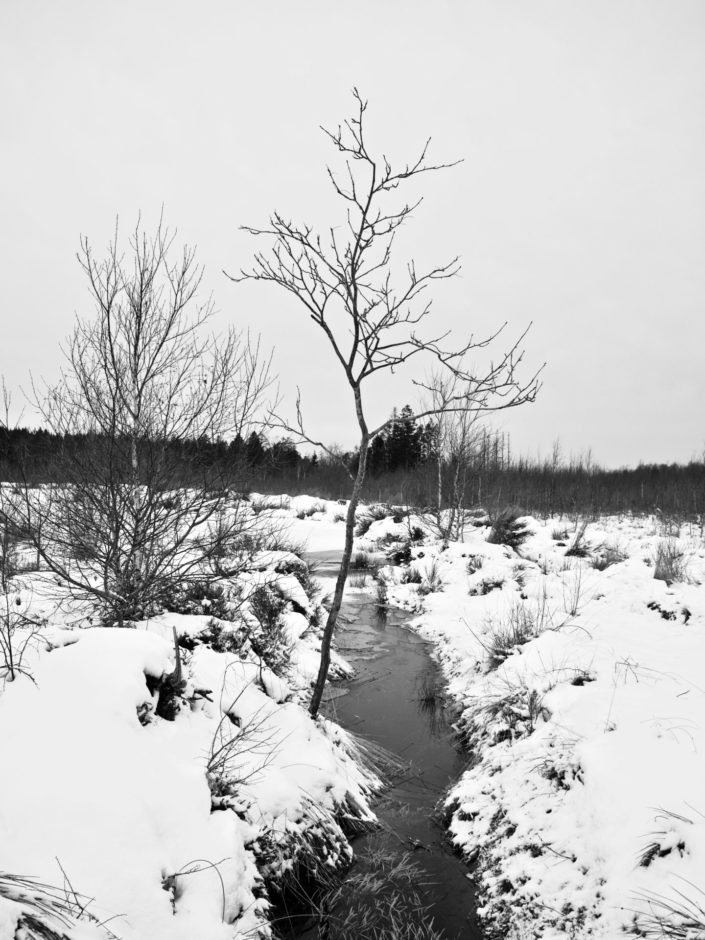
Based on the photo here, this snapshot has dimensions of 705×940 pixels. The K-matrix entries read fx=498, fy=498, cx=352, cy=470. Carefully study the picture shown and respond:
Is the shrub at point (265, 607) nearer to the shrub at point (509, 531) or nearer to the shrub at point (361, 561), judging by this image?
the shrub at point (361, 561)

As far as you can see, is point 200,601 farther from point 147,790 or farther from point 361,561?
point 361,561

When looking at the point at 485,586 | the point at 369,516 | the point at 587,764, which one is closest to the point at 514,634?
the point at 587,764

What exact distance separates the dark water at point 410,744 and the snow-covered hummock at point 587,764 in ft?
0.61

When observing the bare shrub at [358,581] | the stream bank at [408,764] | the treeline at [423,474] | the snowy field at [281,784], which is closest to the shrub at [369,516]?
the treeline at [423,474]

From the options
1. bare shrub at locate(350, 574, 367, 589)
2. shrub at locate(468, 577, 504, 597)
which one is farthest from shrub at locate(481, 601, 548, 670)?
bare shrub at locate(350, 574, 367, 589)

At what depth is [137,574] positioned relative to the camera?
5113 millimetres

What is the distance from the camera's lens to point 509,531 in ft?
47.5

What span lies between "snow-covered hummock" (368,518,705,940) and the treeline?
8.17ft

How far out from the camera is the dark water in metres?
3.10

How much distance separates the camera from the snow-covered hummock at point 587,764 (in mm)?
2443

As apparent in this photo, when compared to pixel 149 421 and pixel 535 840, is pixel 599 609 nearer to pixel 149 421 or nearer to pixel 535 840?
pixel 535 840

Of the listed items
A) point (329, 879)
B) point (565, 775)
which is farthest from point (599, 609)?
point (329, 879)

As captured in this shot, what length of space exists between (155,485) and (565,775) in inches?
166

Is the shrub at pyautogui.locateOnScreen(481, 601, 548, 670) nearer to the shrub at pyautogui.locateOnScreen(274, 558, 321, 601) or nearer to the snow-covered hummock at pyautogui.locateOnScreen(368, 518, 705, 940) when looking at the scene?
the snow-covered hummock at pyautogui.locateOnScreen(368, 518, 705, 940)
